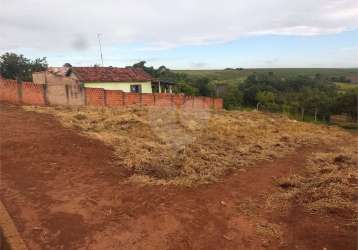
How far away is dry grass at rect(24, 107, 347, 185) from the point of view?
6512 millimetres

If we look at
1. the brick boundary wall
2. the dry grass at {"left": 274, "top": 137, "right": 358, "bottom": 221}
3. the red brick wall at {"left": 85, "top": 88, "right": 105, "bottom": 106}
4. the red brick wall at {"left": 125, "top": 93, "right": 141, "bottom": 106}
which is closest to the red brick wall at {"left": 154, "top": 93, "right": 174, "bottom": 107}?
the brick boundary wall

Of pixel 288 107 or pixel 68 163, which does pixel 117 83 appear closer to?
pixel 288 107

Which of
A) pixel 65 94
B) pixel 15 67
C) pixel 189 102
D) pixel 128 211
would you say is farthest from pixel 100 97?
pixel 15 67

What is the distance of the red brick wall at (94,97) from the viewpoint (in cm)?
1617

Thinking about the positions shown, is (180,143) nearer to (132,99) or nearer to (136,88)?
(132,99)

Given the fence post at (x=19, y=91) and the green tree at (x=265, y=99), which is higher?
the fence post at (x=19, y=91)

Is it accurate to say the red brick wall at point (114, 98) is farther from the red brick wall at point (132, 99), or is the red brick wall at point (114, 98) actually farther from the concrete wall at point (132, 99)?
the red brick wall at point (132, 99)

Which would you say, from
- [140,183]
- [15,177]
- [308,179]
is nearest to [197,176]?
[140,183]

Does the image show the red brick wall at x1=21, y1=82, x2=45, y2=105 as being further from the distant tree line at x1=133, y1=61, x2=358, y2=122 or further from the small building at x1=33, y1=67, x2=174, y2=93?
the distant tree line at x1=133, y1=61, x2=358, y2=122

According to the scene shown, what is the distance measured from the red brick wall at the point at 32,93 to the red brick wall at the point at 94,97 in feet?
6.40

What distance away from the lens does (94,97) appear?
53.8 feet

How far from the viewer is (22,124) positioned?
956cm

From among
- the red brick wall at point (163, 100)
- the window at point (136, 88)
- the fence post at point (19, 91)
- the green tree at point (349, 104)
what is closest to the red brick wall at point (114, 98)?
the red brick wall at point (163, 100)

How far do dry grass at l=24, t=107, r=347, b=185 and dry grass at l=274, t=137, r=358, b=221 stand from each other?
127 centimetres
